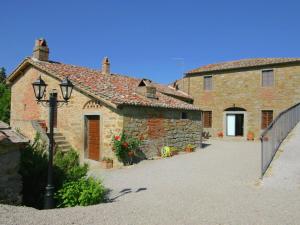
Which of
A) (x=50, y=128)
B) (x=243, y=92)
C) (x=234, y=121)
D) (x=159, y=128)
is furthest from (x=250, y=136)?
(x=50, y=128)

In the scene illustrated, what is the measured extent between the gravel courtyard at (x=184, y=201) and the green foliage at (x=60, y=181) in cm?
46

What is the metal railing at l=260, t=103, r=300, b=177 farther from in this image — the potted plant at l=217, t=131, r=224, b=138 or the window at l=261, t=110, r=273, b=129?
the potted plant at l=217, t=131, r=224, b=138

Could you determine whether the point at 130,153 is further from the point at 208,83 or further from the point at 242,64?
the point at 242,64

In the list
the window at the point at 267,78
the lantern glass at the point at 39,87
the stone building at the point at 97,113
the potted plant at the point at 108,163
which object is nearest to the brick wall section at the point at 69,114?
the stone building at the point at 97,113

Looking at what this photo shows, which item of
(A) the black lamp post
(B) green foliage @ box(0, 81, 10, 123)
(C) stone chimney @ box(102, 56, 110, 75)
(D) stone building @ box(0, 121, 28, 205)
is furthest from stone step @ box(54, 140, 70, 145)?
(B) green foliage @ box(0, 81, 10, 123)

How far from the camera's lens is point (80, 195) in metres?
6.35

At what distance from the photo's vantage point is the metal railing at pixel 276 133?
9.09m

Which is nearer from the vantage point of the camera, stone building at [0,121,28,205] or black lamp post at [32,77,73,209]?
stone building at [0,121,28,205]

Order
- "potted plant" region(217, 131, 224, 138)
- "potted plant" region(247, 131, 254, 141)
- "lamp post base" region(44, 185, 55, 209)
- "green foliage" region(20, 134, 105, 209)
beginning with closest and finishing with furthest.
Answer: "lamp post base" region(44, 185, 55, 209)
"green foliage" region(20, 134, 105, 209)
"potted plant" region(247, 131, 254, 141)
"potted plant" region(217, 131, 224, 138)

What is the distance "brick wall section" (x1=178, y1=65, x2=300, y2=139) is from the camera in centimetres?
2128

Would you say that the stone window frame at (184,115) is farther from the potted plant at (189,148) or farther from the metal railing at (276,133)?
the metal railing at (276,133)

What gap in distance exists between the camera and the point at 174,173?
1017 centimetres

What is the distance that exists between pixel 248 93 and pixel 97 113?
14278 millimetres

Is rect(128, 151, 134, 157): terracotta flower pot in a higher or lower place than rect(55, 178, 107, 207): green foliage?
higher
